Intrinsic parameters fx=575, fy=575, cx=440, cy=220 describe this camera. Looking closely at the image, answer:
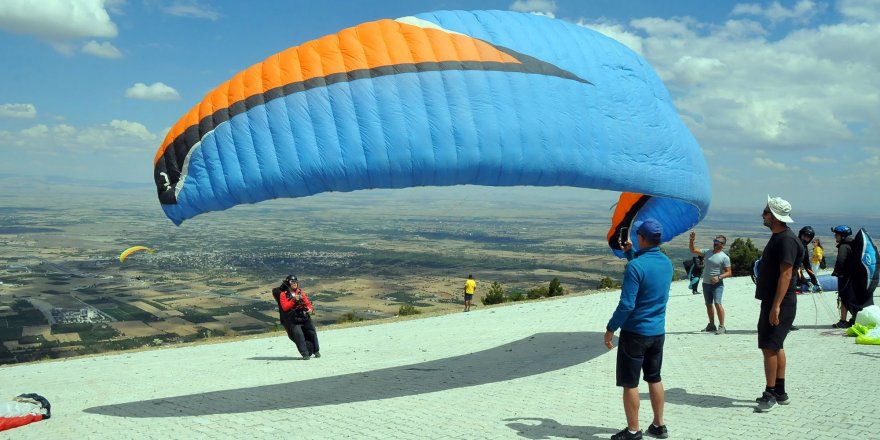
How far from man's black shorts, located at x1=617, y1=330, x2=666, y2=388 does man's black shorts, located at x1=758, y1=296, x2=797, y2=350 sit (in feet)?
4.80

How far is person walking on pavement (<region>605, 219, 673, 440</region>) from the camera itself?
487 cm

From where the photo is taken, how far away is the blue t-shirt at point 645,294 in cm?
484

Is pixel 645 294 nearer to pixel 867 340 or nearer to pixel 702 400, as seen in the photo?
pixel 702 400

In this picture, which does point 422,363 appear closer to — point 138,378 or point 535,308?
point 138,378

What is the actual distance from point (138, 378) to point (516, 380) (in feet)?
23.2

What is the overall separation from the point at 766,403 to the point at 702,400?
0.73 meters

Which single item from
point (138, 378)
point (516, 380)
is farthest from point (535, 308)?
point (138, 378)

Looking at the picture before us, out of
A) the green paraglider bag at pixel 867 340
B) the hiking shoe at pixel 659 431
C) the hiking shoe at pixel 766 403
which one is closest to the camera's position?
the hiking shoe at pixel 659 431

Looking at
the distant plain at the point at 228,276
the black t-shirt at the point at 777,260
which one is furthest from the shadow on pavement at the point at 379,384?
the distant plain at the point at 228,276

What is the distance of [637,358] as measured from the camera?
495cm

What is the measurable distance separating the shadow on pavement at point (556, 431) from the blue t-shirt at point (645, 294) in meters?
1.13

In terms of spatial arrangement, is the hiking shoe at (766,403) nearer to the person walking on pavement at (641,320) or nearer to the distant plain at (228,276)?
the person walking on pavement at (641,320)

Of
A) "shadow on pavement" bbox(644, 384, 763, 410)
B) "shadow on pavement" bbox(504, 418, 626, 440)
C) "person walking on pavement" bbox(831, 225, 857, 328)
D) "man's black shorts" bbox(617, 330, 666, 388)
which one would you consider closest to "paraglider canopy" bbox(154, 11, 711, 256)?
"man's black shorts" bbox(617, 330, 666, 388)

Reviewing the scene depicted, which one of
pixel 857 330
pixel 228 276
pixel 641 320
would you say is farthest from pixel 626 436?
pixel 228 276
